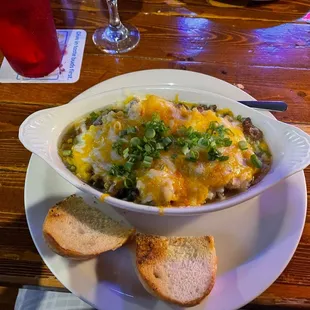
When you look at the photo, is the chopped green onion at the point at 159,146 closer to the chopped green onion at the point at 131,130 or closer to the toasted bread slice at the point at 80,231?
the chopped green onion at the point at 131,130

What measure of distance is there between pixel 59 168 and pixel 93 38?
84 cm

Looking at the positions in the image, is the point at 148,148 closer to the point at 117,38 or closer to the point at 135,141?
the point at 135,141

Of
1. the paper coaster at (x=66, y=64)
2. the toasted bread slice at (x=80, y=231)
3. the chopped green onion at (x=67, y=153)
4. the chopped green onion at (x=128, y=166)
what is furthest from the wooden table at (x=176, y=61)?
the chopped green onion at (x=128, y=166)

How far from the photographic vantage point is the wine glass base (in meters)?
1.73

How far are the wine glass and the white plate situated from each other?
2.10ft

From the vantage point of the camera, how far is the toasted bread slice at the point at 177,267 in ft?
3.41

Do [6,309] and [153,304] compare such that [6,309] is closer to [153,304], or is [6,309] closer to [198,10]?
[153,304]

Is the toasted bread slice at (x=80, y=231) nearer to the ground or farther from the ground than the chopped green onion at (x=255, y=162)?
nearer to the ground

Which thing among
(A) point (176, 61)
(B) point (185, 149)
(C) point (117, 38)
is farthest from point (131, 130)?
(C) point (117, 38)

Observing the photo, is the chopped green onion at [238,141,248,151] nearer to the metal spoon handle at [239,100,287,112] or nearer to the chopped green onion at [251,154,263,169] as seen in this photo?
the chopped green onion at [251,154,263,169]

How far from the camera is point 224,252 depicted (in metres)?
1.15

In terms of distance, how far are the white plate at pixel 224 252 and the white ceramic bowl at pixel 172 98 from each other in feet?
0.42

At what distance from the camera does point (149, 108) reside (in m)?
1.19

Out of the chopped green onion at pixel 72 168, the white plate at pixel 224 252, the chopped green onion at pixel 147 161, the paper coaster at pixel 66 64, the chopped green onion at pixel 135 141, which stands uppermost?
the chopped green onion at pixel 135 141
